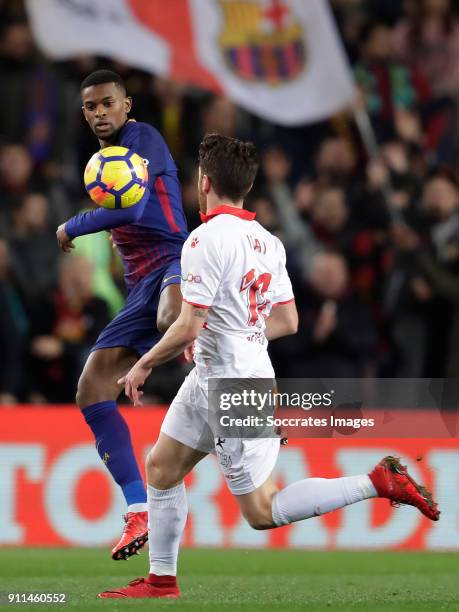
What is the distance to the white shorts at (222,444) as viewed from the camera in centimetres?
640

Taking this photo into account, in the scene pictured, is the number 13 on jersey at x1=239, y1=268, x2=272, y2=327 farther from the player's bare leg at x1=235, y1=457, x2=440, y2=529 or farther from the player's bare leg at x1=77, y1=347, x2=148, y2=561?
the player's bare leg at x1=77, y1=347, x2=148, y2=561

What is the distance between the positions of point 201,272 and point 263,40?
6.89 meters

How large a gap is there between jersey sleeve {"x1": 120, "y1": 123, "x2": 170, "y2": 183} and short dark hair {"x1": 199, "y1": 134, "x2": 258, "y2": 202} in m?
1.22

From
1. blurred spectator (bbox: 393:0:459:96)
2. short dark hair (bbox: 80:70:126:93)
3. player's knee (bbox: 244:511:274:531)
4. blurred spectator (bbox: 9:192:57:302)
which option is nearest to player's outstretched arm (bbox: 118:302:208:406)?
player's knee (bbox: 244:511:274:531)

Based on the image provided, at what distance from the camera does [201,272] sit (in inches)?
246

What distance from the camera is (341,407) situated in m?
6.79

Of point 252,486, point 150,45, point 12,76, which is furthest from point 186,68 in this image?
point 252,486

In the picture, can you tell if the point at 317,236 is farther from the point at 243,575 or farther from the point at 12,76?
the point at 243,575

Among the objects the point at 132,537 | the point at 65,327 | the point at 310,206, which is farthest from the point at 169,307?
the point at 310,206

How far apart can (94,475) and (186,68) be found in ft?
12.0

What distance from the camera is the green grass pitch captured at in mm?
6543

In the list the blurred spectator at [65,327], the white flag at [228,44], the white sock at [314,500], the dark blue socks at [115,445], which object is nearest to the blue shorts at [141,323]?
the dark blue socks at [115,445]

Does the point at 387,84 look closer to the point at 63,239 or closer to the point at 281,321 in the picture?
the point at 63,239

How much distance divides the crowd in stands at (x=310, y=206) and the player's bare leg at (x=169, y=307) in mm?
4152
